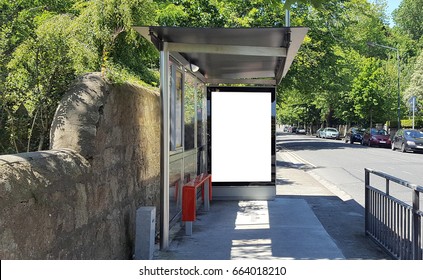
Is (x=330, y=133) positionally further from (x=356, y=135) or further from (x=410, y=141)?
(x=410, y=141)

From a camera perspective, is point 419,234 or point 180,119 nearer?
point 419,234

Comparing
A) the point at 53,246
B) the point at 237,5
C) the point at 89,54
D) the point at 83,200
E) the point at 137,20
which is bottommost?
the point at 53,246

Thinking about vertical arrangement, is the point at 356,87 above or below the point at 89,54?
above

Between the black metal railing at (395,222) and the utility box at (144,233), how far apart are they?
2.68 metres

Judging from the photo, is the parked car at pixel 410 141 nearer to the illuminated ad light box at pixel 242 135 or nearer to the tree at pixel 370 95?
the tree at pixel 370 95

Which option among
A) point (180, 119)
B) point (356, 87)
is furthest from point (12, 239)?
point (356, 87)

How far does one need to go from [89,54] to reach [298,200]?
20.1 ft

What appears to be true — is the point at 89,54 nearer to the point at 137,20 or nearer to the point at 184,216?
the point at 137,20

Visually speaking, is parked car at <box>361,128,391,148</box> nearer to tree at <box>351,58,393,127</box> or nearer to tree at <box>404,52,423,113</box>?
tree at <box>404,52,423,113</box>

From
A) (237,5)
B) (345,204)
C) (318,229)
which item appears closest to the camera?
(318,229)

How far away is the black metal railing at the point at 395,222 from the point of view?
4.52m

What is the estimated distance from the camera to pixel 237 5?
20.9 m

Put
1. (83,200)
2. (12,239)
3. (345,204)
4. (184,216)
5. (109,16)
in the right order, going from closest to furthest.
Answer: (12,239) < (83,200) < (109,16) < (184,216) < (345,204)

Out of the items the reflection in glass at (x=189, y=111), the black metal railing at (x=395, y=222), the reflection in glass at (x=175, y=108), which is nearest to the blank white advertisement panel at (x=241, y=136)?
the reflection in glass at (x=189, y=111)
